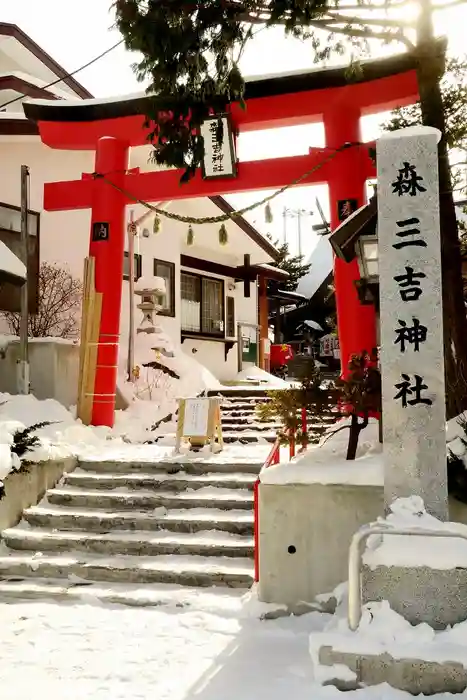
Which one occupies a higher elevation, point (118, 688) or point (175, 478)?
point (175, 478)

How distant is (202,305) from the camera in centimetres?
1769

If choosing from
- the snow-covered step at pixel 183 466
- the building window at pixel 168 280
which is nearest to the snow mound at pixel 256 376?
the building window at pixel 168 280

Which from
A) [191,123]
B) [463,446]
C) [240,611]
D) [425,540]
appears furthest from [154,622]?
[191,123]

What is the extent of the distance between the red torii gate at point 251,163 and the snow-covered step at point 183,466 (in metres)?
2.14

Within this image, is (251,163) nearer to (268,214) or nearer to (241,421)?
(268,214)

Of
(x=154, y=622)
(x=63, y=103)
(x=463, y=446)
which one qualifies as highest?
(x=63, y=103)

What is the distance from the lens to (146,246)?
15094mm

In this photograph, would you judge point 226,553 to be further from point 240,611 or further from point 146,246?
point 146,246

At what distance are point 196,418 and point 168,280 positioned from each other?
7959 mm

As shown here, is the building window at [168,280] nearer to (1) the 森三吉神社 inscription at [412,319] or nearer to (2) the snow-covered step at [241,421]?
(2) the snow-covered step at [241,421]

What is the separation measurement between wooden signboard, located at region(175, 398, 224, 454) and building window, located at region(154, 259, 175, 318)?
23.0ft

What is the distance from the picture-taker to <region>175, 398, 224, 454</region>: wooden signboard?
8.69m

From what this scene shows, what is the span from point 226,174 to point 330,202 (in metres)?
1.81

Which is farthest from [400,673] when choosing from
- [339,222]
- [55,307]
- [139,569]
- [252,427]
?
[55,307]
